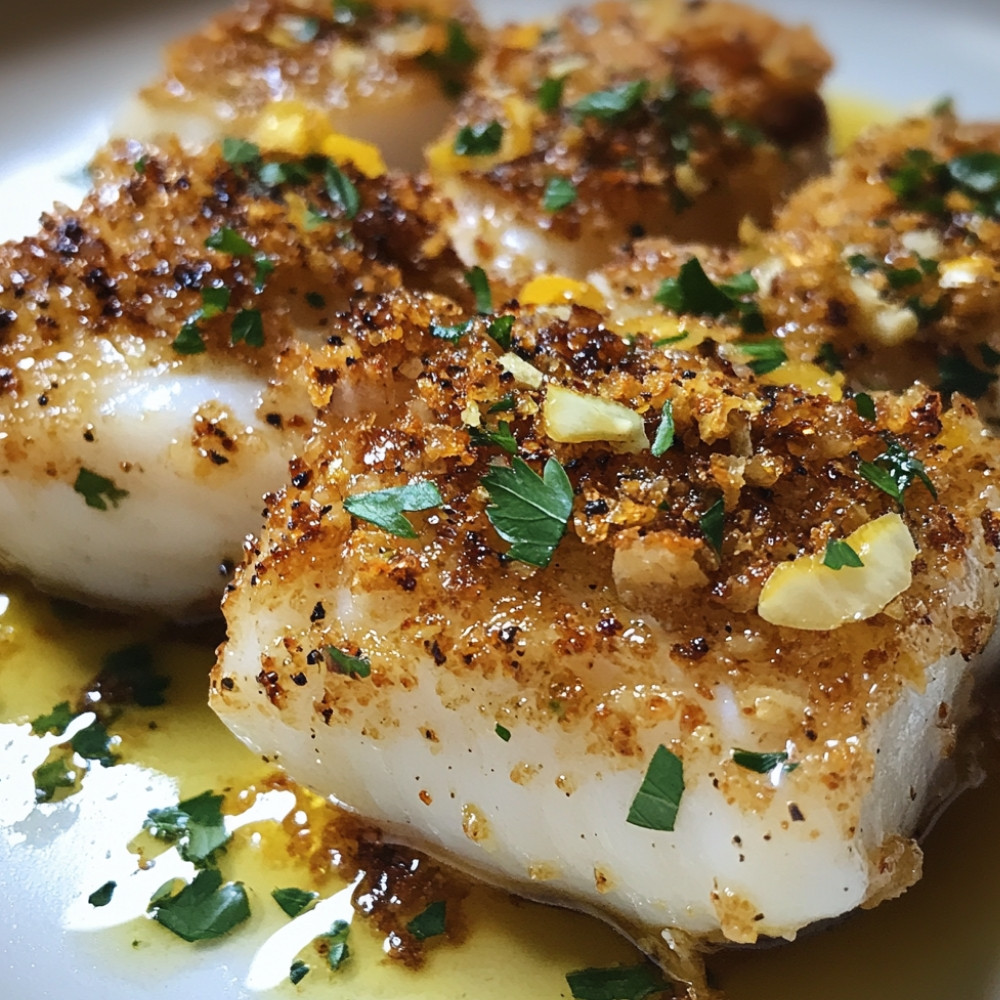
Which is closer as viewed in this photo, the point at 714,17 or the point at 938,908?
the point at 938,908

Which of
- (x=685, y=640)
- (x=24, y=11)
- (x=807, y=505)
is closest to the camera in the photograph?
(x=685, y=640)

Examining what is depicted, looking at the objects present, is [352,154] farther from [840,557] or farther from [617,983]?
[617,983]

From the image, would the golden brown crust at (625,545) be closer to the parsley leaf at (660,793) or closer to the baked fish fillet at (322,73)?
the parsley leaf at (660,793)

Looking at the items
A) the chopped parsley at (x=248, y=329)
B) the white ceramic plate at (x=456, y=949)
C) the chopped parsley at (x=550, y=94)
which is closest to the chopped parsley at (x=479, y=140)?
the chopped parsley at (x=550, y=94)

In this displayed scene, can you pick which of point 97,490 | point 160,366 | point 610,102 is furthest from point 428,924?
point 610,102

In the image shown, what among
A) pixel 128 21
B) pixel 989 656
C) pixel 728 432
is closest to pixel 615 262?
pixel 728 432

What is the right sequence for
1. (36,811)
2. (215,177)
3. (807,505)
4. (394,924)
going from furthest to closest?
(215,177), (36,811), (394,924), (807,505)

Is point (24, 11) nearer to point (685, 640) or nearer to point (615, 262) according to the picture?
point (615, 262)
